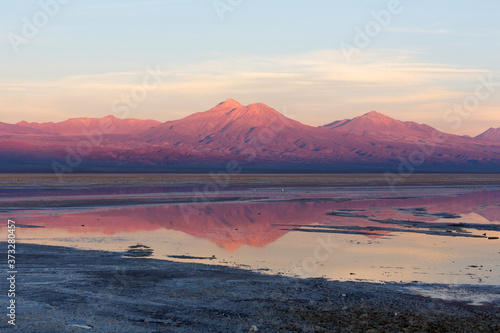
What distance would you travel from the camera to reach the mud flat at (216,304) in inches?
404

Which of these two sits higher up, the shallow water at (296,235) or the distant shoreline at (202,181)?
the distant shoreline at (202,181)

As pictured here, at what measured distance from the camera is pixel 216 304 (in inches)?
462

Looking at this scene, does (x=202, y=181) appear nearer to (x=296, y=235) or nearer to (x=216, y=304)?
(x=296, y=235)

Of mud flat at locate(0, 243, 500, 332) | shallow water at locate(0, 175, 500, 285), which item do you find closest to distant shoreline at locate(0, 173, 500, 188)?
shallow water at locate(0, 175, 500, 285)

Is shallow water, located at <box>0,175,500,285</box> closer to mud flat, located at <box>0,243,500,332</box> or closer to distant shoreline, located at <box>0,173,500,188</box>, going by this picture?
mud flat, located at <box>0,243,500,332</box>

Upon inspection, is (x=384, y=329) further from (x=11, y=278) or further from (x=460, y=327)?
(x=11, y=278)

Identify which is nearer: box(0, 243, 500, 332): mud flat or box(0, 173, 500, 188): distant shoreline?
box(0, 243, 500, 332): mud flat

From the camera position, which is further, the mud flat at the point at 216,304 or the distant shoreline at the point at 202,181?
the distant shoreline at the point at 202,181

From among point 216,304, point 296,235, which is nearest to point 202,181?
point 296,235

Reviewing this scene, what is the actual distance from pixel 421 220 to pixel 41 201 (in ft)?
83.8

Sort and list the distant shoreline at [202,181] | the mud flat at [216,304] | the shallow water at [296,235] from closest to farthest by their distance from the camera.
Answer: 1. the mud flat at [216,304]
2. the shallow water at [296,235]
3. the distant shoreline at [202,181]

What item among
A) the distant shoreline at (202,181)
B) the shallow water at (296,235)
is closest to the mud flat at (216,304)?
the shallow water at (296,235)

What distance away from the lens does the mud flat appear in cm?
1026

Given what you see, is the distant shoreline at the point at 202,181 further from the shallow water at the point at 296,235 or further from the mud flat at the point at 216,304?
the mud flat at the point at 216,304
